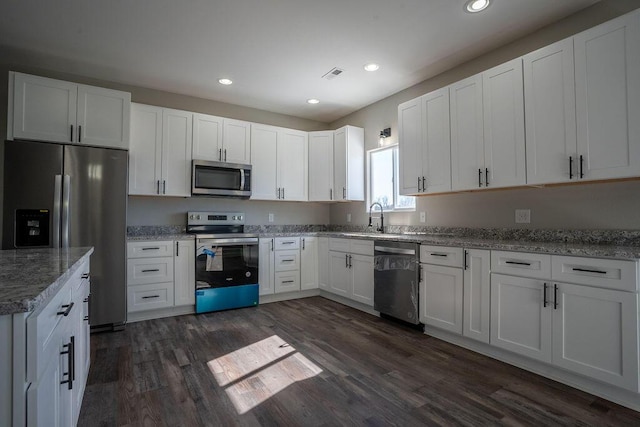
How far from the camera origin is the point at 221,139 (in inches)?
162

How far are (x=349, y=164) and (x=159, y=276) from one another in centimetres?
274

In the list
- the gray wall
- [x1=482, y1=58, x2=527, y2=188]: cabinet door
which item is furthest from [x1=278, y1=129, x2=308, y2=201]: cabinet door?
[x1=482, y1=58, x2=527, y2=188]: cabinet door

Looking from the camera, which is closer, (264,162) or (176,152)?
(176,152)

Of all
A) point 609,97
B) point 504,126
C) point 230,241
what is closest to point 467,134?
point 504,126

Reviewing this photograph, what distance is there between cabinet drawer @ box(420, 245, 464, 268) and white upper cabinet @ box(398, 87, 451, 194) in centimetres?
63

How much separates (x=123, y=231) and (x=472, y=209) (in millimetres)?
3476

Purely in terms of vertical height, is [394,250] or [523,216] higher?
[523,216]

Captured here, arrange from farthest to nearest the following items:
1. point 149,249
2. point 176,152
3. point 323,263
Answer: point 323,263 < point 176,152 < point 149,249

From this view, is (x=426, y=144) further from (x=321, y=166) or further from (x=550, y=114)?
(x=321, y=166)

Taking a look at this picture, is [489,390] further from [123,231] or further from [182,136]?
[182,136]

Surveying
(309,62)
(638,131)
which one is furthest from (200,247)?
(638,131)

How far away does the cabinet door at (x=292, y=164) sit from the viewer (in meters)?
4.58

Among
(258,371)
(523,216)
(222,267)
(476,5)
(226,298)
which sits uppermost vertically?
(476,5)

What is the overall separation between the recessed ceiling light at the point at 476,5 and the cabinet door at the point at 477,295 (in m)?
1.85
